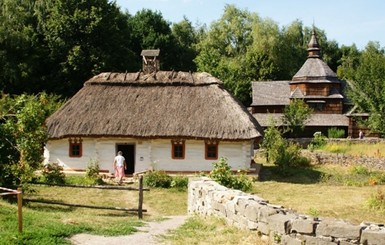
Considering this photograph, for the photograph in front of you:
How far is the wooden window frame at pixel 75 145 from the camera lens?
25141mm

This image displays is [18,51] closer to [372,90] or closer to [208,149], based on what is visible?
[208,149]

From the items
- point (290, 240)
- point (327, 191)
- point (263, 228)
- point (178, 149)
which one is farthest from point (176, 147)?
point (290, 240)

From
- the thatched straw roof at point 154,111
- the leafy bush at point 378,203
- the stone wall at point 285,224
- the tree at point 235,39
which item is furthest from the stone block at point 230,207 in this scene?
the tree at point 235,39

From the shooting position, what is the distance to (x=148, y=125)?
80.4ft

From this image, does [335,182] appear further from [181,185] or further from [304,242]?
[304,242]

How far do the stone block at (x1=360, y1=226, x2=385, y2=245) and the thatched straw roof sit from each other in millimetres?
16541

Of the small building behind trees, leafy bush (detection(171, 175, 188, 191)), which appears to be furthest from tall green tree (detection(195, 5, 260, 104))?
leafy bush (detection(171, 175, 188, 191))

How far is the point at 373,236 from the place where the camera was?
6.89 m

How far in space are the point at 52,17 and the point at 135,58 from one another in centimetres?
884

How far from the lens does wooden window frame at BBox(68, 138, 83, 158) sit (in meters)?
25.1

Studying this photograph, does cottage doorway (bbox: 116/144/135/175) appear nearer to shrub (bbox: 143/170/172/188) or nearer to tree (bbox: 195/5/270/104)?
shrub (bbox: 143/170/172/188)

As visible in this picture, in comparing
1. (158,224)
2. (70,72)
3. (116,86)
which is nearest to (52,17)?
(70,72)

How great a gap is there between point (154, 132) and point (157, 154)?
1439mm

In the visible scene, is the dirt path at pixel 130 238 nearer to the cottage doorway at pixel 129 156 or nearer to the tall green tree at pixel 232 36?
the cottage doorway at pixel 129 156
